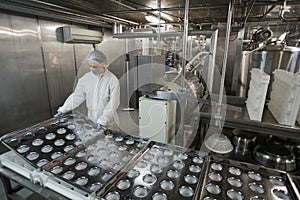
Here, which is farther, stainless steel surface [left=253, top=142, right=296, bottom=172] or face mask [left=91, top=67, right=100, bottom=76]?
face mask [left=91, top=67, right=100, bottom=76]

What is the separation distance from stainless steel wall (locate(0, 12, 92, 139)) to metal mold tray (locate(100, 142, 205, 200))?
6.36 feet

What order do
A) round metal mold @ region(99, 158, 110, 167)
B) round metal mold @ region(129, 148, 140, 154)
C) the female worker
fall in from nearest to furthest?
round metal mold @ region(99, 158, 110, 167) < round metal mold @ region(129, 148, 140, 154) < the female worker

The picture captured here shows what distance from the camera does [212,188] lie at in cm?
84

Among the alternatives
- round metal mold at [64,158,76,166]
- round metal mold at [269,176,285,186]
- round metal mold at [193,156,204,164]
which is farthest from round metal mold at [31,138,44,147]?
round metal mold at [269,176,285,186]

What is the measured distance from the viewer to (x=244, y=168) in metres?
0.98

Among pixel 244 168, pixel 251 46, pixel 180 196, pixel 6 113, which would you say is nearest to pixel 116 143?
pixel 180 196

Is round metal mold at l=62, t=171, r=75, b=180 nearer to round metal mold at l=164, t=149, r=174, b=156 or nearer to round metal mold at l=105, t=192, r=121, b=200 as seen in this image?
round metal mold at l=105, t=192, r=121, b=200

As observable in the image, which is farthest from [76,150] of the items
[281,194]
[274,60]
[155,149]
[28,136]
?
[274,60]

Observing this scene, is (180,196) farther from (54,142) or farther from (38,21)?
(38,21)

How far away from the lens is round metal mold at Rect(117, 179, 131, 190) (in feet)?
2.77

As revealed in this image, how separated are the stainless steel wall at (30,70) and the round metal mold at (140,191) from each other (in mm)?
2038

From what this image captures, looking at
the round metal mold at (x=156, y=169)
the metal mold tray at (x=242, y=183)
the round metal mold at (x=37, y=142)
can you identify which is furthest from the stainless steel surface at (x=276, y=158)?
the round metal mold at (x=37, y=142)

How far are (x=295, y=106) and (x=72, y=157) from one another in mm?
1343

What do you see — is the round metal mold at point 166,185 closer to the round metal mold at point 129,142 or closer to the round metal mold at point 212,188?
the round metal mold at point 212,188
